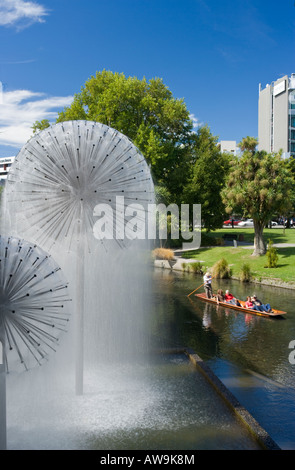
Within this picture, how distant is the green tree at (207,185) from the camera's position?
4562cm

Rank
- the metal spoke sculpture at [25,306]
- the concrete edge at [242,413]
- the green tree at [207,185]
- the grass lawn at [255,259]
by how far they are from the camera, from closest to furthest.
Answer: the metal spoke sculpture at [25,306] → the concrete edge at [242,413] → the grass lawn at [255,259] → the green tree at [207,185]

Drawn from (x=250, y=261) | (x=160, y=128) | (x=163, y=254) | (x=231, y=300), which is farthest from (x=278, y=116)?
(x=231, y=300)

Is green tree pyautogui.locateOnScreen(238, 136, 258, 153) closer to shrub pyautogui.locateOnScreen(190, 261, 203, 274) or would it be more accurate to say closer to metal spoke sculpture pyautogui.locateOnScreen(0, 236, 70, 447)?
shrub pyautogui.locateOnScreen(190, 261, 203, 274)

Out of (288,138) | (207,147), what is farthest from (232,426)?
(288,138)

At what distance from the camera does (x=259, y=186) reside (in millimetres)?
34875

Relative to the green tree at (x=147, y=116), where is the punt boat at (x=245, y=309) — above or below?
below

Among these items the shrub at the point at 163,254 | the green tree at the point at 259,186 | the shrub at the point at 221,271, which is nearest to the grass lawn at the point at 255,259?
the shrub at the point at 221,271

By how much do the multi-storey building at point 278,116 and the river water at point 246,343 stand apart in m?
70.1

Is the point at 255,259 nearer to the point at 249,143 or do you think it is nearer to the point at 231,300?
the point at 249,143

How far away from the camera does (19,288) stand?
6.00 m

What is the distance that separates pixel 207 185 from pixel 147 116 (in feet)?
32.6

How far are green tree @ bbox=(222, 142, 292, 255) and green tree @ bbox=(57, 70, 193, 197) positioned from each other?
9.05 meters

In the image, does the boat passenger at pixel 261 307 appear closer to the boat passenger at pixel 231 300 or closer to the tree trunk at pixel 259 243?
the boat passenger at pixel 231 300
